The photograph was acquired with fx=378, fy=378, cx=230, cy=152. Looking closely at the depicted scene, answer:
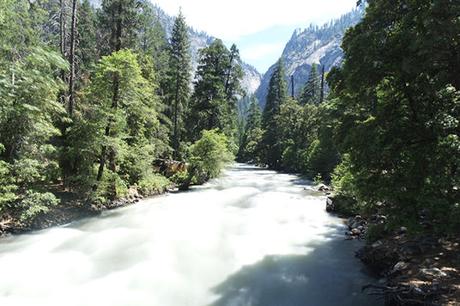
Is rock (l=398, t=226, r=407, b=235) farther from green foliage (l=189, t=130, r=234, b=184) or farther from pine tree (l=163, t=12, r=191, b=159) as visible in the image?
pine tree (l=163, t=12, r=191, b=159)

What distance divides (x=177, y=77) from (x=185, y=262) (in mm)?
28426

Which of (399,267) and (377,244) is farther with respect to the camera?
(377,244)

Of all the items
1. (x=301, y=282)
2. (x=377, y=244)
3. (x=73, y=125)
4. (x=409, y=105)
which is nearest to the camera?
(x=409, y=105)

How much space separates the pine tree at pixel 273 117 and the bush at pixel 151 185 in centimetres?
3112

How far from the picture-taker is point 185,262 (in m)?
12.8

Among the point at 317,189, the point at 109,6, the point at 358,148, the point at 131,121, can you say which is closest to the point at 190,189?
the point at 131,121

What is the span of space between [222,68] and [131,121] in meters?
19.3

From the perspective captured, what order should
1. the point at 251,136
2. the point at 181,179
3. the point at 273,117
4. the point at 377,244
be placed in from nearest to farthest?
the point at 377,244 < the point at 181,179 < the point at 273,117 < the point at 251,136

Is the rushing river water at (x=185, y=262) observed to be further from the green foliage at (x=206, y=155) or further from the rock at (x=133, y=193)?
the green foliage at (x=206, y=155)

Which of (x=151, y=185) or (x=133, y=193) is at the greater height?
(x=151, y=185)

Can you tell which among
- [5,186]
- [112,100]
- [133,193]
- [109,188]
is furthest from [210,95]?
[5,186]

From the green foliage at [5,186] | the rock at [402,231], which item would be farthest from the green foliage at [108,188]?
the rock at [402,231]

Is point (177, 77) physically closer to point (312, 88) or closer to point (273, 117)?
point (273, 117)

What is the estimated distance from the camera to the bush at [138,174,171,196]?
80.2 ft
